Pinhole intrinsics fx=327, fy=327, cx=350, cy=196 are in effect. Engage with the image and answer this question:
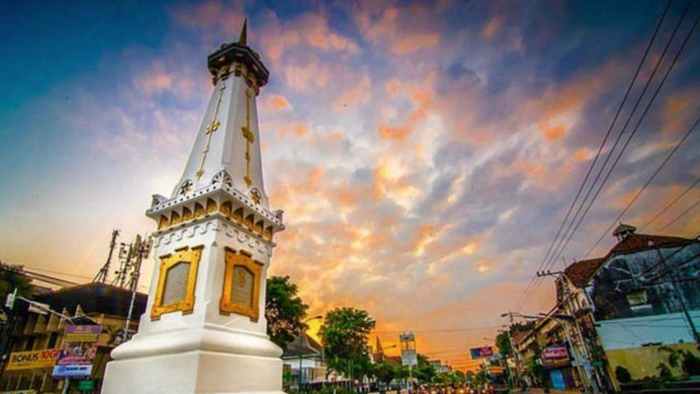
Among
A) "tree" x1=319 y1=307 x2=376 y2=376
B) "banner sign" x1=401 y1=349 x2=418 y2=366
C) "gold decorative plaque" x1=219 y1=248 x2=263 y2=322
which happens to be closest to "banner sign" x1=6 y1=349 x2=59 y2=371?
"tree" x1=319 y1=307 x2=376 y2=376

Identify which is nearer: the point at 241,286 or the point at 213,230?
the point at 213,230

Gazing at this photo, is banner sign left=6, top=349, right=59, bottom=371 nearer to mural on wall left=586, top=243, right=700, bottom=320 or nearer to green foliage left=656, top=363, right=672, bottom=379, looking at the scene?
mural on wall left=586, top=243, right=700, bottom=320

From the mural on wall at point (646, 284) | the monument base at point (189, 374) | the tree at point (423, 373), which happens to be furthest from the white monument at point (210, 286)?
the tree at point (423, 373)

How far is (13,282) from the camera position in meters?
25.9

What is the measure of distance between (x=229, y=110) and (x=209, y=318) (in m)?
4.91

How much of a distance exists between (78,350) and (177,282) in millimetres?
16936

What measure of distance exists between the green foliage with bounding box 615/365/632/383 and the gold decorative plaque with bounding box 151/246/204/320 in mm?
36714

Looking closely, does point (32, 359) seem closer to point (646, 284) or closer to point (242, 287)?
point (242, 287)

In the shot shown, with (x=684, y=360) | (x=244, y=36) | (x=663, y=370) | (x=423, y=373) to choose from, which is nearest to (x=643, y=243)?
(x=684, y=360)

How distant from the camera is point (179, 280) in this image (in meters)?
5.70

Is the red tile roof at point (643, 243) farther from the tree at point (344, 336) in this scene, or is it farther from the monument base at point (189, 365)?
the monument base at point (189, 365)

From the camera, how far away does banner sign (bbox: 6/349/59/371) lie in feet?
78.9

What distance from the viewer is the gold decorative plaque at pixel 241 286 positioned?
5.57 meters

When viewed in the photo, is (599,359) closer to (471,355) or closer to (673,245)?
(673,245)
